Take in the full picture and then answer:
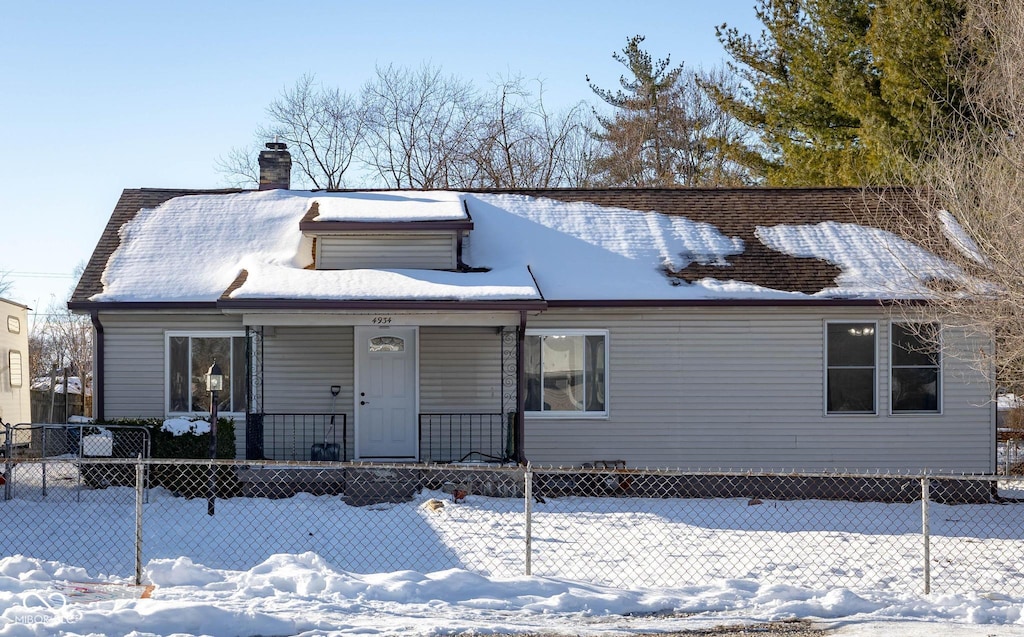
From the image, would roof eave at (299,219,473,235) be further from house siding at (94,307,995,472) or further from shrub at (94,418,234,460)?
shrub at (94,418,234,460)

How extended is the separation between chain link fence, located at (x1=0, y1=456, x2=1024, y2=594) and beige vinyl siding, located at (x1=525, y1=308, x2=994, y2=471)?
18.8 inches

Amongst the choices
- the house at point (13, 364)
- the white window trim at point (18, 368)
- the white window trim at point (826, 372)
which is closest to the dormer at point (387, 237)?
the white window trim at point (826, 372)

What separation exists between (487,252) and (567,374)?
2409 millimetres

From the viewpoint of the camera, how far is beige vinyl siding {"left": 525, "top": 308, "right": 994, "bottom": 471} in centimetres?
1557

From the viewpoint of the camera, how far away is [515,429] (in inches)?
574

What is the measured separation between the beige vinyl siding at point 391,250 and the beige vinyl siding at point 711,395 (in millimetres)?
1777

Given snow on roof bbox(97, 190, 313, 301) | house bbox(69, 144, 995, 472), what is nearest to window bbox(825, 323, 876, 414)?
house bbox(69, 144, 995, 472)

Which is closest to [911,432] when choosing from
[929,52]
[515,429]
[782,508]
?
[782,508]

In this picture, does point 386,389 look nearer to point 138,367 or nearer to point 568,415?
point 568,415

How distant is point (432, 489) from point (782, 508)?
4683 millimetres

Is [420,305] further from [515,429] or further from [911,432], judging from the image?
[911,432]

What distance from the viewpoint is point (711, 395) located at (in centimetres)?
1561

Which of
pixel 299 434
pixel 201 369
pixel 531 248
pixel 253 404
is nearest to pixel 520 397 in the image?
pixel 531 248

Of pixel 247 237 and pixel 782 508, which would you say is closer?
pixel 782 508
